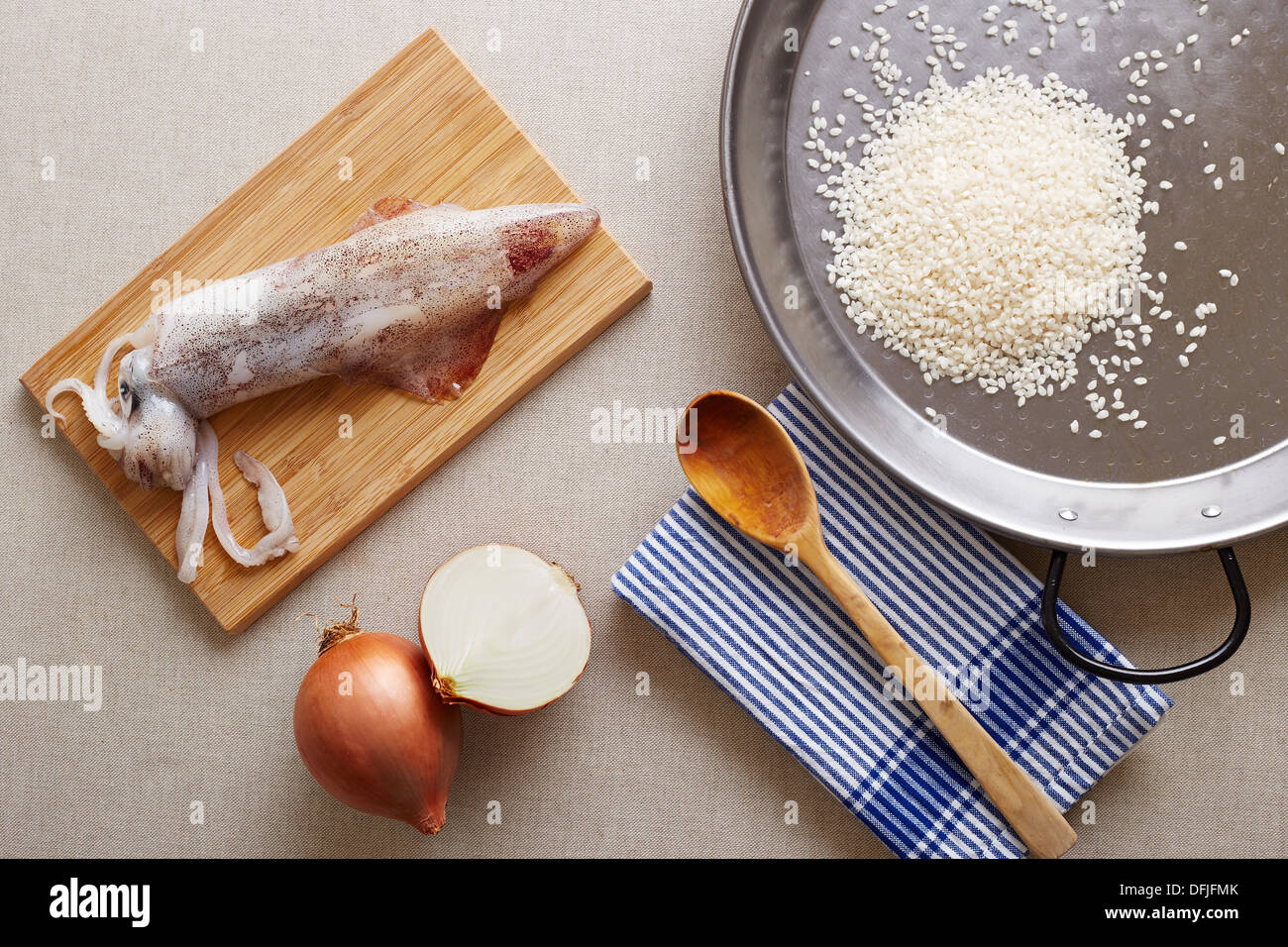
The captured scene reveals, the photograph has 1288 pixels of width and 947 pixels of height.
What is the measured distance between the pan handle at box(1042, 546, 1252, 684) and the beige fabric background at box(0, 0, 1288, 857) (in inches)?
5.1

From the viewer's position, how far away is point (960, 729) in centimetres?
101

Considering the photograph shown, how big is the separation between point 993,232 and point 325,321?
785 mm

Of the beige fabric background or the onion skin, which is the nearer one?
the onion skin

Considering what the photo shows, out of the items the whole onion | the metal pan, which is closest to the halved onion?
the whole onion

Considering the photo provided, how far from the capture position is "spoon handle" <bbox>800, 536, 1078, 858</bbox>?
1008mm

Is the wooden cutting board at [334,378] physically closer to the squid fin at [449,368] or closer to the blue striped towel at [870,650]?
the squid fin at [449,368]

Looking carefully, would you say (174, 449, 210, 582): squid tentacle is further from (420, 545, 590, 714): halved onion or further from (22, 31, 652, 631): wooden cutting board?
(420, 545, 590, 714): halved onion

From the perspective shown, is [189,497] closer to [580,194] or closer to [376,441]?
[376,441]

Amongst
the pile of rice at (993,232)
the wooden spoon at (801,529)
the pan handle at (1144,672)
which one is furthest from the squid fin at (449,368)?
the pan handle at (1144,672)

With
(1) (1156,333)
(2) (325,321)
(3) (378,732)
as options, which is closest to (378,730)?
(3) (378,732)

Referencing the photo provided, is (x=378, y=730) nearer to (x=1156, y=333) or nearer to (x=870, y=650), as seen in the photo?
(x=870, y=650)

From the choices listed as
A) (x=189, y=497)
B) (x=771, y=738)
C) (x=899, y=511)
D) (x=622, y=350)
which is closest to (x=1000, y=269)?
(x=899, y=511)

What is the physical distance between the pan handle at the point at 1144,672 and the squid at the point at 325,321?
69 cm

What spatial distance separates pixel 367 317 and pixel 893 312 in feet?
2.07
